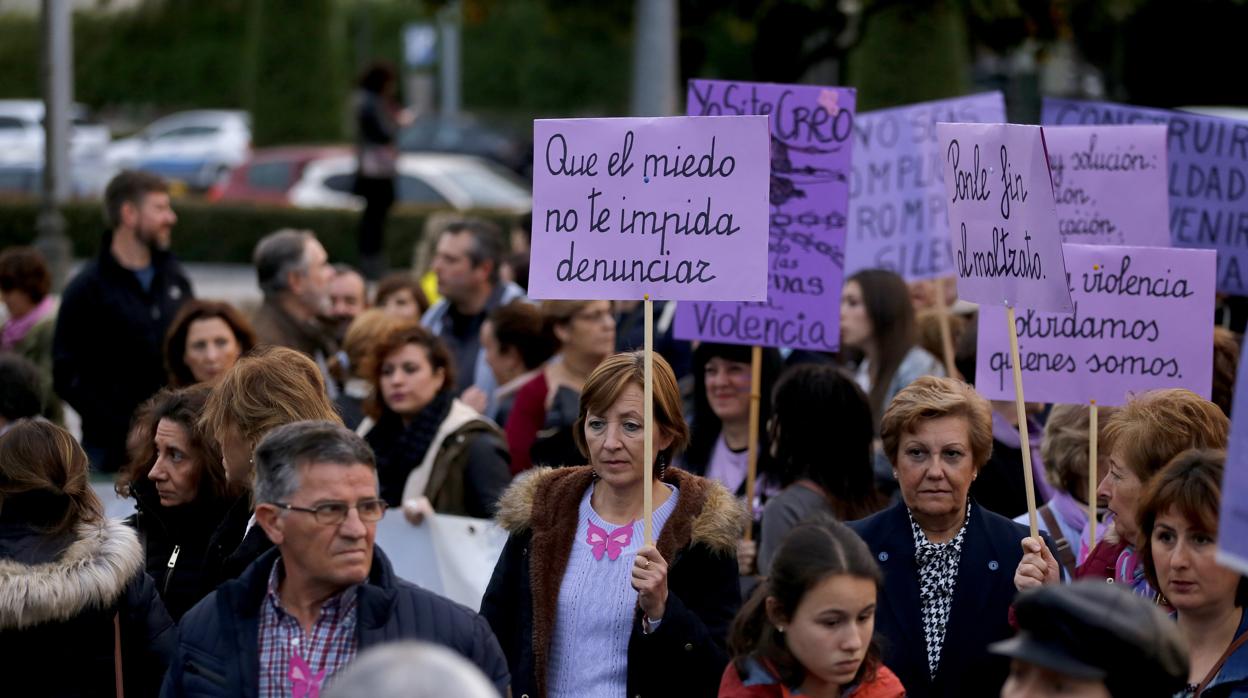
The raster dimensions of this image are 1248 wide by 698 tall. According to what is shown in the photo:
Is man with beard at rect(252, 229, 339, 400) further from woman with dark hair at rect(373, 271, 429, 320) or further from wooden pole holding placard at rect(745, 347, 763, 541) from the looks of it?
wooden pole holding placard at rect(745, 347, 763, 541)

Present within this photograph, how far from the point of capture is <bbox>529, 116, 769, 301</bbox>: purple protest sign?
4984mm

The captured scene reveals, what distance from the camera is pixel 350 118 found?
35.3 meters

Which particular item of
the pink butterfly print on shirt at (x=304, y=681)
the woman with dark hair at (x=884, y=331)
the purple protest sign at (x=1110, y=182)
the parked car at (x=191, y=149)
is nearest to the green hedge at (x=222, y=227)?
the parked car at (x=191, y=149)

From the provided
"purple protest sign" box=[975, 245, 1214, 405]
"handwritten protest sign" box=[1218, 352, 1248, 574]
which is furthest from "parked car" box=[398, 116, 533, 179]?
"handwritten protest sign" box=[1218, 352, 1248, 574]

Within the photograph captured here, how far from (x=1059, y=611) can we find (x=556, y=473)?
190 centimetres

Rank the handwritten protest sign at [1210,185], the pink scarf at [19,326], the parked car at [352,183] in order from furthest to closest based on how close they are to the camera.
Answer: the parked car at [352,183]
the pink scarf at [19,326]
the handwritten protest sign at [1210,185]

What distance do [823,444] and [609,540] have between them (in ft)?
3.84

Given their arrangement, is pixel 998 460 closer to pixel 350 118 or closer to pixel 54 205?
pixel 54 205

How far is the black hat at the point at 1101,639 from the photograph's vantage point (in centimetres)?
304

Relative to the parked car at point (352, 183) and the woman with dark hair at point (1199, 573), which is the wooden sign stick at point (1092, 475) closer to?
the woman with dark hair at point (1199, 573)

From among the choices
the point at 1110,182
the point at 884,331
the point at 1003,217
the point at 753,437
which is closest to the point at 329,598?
the point at 1003,217

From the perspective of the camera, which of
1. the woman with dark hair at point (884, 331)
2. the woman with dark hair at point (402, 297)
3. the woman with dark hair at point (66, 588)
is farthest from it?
the woman with dark hair at point (402, 297)

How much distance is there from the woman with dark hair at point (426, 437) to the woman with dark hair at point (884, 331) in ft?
5.84

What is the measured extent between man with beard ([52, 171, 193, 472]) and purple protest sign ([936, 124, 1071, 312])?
398cm
